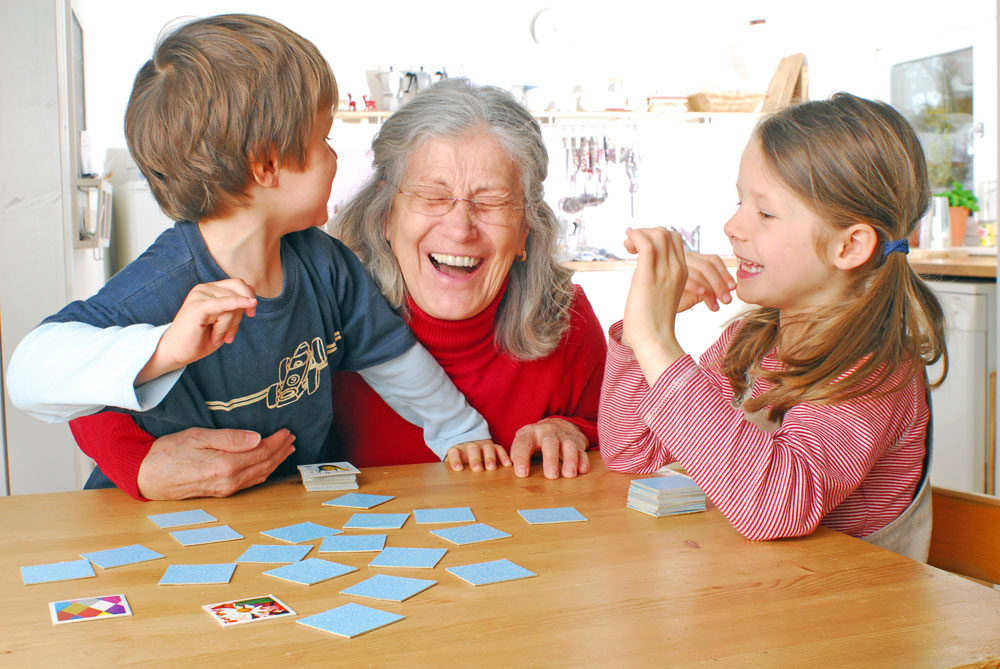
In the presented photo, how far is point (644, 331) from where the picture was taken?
1.29 metres

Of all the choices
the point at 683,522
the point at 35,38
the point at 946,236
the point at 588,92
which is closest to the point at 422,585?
the point at 683,522

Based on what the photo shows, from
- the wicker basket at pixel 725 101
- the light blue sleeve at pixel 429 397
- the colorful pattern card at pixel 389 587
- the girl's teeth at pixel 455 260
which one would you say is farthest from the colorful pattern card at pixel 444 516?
the wicker basket at pixel 725 101

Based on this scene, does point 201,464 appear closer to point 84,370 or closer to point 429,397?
point 84,370

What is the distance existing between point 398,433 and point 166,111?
0.86 meters

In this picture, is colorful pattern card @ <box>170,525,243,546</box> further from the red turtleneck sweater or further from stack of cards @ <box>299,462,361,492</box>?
the red turtleneck sweater

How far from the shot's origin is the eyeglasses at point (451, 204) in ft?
6.17

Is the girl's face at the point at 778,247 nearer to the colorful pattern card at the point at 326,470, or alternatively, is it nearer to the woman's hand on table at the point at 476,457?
the woman's hand on table at the point at 476,457

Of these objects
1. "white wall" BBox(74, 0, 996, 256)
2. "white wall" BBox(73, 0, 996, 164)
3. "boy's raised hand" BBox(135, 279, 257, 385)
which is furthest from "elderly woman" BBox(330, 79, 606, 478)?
"white wall" BBox(73, 0, 996, 164)

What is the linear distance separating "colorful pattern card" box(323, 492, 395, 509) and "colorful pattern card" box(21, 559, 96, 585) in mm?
371

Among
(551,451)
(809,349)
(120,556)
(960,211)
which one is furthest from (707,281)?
(960,211)

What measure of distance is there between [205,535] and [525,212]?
109cm

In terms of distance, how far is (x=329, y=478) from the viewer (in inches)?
56.6

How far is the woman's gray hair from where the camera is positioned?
6.24ft

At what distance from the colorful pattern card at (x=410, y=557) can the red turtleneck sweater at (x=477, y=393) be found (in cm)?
83
